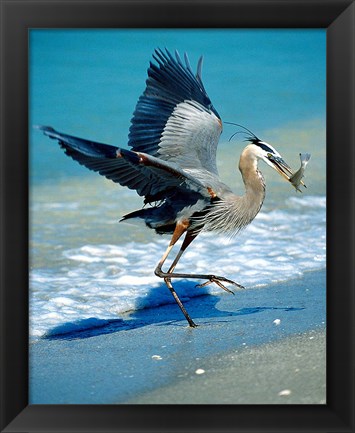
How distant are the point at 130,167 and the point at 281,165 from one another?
35.7 inches

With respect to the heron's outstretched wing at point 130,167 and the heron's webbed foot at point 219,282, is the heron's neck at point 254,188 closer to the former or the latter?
the heron's outstretched wing at point 130,167

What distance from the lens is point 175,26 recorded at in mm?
4211

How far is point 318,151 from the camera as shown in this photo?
207 inches

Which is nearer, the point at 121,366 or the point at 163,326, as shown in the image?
the point at 121,366

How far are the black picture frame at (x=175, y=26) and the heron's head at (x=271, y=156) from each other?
48cm

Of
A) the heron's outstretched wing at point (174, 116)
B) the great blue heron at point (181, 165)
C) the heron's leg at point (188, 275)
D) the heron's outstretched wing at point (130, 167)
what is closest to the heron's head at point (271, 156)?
the great blue heron at point (181, 165)

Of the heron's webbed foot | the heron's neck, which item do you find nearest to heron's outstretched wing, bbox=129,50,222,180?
the heron's neck

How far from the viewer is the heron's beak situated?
4.67 metres

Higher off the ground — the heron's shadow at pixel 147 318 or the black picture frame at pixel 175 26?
the black picture frame at pixel 175 26

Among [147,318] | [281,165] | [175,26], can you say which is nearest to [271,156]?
[281,165]

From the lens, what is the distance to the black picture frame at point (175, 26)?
13.8 feet
